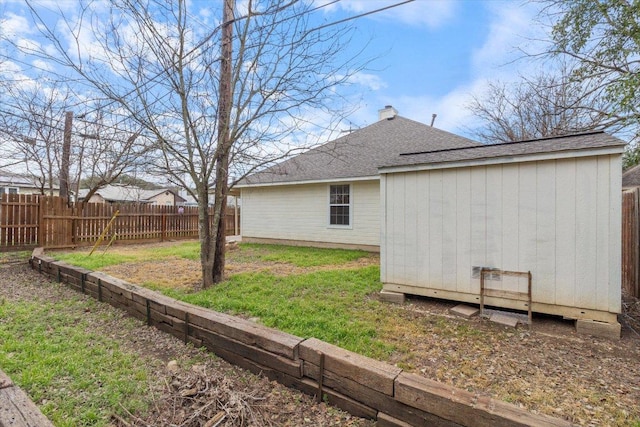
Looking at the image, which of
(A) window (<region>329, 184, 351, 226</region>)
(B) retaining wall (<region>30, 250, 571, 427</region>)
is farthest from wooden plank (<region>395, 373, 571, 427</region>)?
(A) window (<region>329, 184, 351, 226</region>)

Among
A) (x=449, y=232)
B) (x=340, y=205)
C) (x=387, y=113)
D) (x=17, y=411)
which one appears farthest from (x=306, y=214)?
(x=17, y=411)

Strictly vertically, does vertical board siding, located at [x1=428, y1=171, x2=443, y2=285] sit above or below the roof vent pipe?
below

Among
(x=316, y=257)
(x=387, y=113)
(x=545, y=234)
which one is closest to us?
(x=545, y=234)

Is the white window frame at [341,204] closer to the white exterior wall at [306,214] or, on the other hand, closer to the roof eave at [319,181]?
the white exterior wall at [306,214]

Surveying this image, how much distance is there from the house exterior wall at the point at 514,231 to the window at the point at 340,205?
516 centimetres

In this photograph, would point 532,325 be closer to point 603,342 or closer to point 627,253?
point 603,342

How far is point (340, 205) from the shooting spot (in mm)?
9922

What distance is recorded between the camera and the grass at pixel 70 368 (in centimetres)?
232

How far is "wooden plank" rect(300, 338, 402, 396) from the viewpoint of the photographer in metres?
2.09

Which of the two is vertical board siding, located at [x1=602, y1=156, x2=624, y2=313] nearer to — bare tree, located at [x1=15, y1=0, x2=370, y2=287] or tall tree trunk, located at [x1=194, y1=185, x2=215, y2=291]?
bare tree, located at [x1=15, y1=0, x2=370, y2=287]

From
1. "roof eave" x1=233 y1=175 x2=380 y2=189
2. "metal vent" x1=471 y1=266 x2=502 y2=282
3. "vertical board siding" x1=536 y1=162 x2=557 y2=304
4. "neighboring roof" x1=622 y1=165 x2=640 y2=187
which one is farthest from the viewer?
"roof eave" x1=233 y1=175 x2=380 y2=189

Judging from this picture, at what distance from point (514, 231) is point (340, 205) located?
648 cm

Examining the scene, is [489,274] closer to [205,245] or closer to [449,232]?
[449,232]

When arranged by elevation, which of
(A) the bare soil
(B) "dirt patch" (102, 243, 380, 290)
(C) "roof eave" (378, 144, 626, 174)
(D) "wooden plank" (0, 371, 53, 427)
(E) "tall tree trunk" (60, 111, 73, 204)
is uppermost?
(E) "tall tree trunk" (60, 111, 73, 204)
